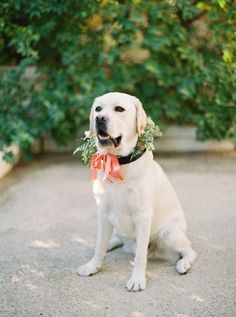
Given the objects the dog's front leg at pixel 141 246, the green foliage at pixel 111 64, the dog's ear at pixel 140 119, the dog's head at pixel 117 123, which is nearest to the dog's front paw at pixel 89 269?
the dog's front leg at pixel 141 246

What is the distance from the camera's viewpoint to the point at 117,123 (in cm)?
246

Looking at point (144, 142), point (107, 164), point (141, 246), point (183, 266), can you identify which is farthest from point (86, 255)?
point (144, 142)

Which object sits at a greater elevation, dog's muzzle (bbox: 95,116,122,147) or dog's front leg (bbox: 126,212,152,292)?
dog's muzzle (bbox: 95,116,122,147)

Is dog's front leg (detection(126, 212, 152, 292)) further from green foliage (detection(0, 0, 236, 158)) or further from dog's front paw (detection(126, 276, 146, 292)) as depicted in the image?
green foliage (detection(0, 0, 236, 158))

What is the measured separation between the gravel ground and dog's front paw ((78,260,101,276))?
0.03 m

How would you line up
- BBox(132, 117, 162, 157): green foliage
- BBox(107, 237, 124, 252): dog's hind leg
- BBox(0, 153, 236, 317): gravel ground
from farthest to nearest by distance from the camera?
BBox(107, 237, 124, 252): dog's hind leg
BBox(132, 117, 162, 157): green foliage
BBox(0, 153, 236, 317): gravel ground

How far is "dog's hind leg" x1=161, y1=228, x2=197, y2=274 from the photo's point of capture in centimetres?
270

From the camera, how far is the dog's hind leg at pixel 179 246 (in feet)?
8.86

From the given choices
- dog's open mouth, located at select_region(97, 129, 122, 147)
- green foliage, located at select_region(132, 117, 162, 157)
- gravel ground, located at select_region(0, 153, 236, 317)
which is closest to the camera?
gravel ground, located at select_region(0, 153, 236, 317)

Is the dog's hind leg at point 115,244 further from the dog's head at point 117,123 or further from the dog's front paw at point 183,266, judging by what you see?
the dog's head at point 117,123

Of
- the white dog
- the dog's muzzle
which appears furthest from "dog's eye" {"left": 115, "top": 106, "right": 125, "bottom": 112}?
the dog's muzzle

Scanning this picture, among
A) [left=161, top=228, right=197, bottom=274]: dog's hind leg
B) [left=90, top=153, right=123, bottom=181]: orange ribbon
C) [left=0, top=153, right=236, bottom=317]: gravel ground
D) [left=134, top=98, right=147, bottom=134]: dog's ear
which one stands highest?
[left=134, top=98, right=147, bottom=134]: dog's ear

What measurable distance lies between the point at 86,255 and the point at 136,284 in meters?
0.55

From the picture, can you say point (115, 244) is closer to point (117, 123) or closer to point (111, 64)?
point (117, 123)
